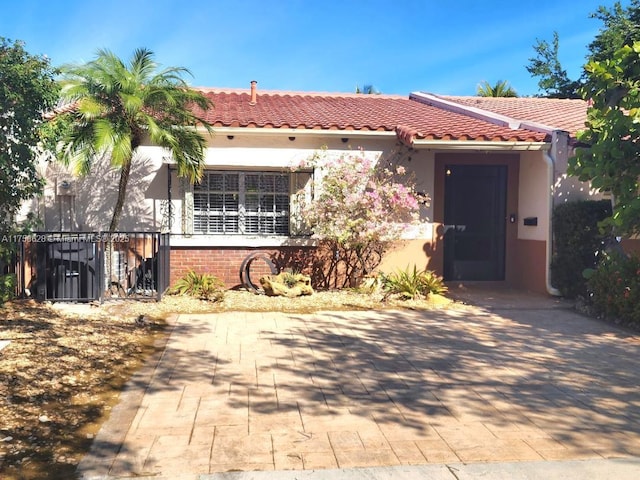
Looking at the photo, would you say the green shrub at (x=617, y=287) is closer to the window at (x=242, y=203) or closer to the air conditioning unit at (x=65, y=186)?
the window at (x=242, y=203)

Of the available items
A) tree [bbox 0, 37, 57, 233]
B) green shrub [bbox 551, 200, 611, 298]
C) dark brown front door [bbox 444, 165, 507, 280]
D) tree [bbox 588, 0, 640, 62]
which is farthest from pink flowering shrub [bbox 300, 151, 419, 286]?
tree [bbox 588, 0, 640, 62]

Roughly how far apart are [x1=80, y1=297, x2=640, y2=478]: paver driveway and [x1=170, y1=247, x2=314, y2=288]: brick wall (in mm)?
2612

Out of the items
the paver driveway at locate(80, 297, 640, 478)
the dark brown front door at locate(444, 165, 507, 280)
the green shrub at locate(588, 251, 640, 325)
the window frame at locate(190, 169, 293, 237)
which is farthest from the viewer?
the dark brown front door at locate(444, 165, 507, 280)

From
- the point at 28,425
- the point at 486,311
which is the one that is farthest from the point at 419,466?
the point at 486,311

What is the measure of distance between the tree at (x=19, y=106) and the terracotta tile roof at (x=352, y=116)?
363cm

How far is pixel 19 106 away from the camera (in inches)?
222

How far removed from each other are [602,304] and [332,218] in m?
4.36

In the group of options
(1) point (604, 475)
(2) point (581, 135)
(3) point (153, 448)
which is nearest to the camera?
(1) point (604, 475)

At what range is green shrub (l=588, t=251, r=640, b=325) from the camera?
6938 millimetres

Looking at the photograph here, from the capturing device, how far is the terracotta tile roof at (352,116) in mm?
9414

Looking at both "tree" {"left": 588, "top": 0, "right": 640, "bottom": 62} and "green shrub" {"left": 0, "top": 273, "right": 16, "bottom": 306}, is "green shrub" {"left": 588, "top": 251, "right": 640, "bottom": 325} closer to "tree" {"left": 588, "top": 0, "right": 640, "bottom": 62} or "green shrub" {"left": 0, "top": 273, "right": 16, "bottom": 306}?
"green shrub" {"left": 0, "top": 273, "right": 16, "bottom": 306}

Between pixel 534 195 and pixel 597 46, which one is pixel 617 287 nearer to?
pixel 534 195

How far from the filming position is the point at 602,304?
7.54 m

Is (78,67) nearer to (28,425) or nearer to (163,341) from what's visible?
(163,341)
